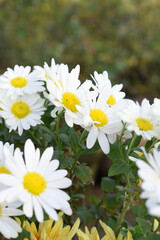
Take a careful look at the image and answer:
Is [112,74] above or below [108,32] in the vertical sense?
below

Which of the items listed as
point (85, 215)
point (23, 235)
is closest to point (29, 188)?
point (23, 235)

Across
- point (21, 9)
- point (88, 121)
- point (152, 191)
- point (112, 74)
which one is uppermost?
point (21, 9)

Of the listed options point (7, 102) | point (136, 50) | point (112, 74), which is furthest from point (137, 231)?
point (136, 50)

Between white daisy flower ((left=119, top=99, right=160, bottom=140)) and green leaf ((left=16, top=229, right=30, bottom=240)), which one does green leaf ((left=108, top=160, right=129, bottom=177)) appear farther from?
green leaf ((left=16, top=229, right=30, bottom=240))

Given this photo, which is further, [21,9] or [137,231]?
[21,9]

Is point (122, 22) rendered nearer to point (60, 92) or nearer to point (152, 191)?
point (60, 92)

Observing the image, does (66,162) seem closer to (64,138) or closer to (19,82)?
(64,138)
